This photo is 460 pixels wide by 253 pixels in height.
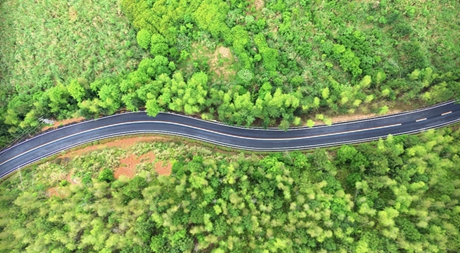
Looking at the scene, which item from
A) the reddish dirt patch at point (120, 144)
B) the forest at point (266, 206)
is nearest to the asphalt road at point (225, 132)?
the reddish dirt patch at point (120, 144)

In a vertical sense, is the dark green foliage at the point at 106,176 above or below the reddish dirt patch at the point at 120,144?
below

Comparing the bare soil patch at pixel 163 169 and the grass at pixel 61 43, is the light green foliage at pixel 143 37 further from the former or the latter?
the bare soil patch at pixel 163 169

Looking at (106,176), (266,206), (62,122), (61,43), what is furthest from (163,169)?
(61,43)

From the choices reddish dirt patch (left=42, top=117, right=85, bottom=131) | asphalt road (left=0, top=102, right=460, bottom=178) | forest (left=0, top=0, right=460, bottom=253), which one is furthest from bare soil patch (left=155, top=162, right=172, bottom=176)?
reddish dirt patch (left=42, top=117, right=85, bottom=131)

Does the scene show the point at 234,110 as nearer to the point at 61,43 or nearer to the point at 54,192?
the point at 54,192

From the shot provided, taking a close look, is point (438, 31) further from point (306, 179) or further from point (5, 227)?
→ point (5, 227)

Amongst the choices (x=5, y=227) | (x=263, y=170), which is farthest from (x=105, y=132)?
(x=263, y=170)

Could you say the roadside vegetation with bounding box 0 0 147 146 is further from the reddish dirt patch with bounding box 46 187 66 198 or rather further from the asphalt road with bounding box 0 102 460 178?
the reddish dirt patch with bounding box 46 187 66 198
